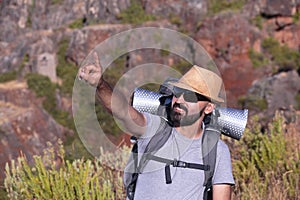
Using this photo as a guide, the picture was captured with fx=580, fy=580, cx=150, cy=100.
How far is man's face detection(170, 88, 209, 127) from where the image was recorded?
284 centimetres

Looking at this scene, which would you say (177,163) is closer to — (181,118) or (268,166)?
(181,118)

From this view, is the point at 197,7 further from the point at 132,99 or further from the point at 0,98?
the point at 132,99

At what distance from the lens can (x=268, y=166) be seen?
5.58m

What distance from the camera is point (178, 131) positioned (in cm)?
289

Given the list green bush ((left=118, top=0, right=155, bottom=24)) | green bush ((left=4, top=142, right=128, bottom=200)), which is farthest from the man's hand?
green bush ((left=118, top=0, right=155, bottom=24))

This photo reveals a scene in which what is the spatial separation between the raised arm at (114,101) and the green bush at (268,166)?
215cm

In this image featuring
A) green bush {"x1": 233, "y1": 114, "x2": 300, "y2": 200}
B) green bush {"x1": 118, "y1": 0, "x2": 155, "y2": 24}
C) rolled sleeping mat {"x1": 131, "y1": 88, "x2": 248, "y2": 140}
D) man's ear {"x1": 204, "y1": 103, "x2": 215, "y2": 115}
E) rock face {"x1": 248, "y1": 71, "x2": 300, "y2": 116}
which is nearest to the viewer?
man's ear {"x1": 204, "y1": 103, "x2": 215, "y2": 115}

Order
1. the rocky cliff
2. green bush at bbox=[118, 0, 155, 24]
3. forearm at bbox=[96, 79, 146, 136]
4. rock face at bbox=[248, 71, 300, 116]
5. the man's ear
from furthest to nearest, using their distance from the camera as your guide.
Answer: green bush at bbox=[118, 0, 155, 24], the rocky cliff, rock face at bbox=[248, 71, 300, 116], the man's ear, forearm at bbox=[96, 79, 146, 136]

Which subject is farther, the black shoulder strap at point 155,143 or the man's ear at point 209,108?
the man's ear at point 209,108

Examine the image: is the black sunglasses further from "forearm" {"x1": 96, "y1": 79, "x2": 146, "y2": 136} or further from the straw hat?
"forearm" {"x1": 96, "y1": 79, "x2": 146, "y2": 136}

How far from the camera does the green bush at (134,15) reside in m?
27.9

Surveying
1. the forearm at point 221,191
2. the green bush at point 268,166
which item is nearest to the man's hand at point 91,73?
the forearm at point 221,191

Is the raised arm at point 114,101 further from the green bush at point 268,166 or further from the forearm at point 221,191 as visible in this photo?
the green bush at point 268,166

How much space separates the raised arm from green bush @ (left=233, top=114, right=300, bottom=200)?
2.15 m
